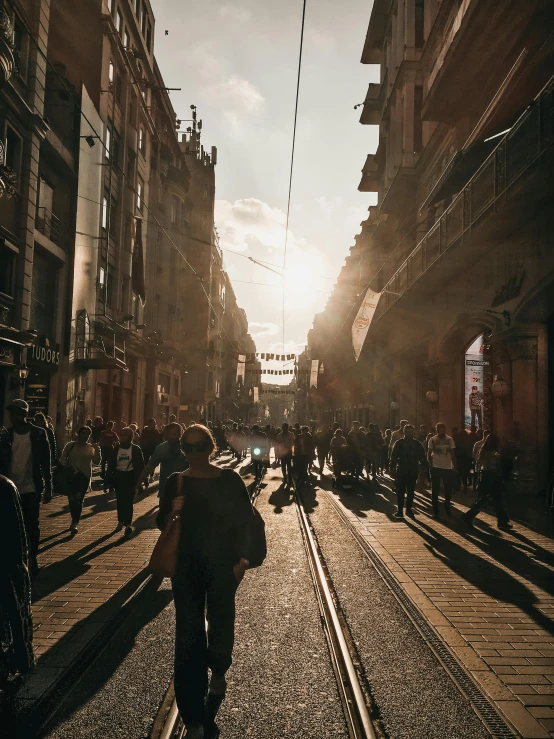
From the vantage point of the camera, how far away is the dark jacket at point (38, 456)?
720 cm

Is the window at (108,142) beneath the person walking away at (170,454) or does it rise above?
above

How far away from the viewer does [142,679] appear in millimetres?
4332

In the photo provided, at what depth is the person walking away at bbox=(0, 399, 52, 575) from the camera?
722 centimetres

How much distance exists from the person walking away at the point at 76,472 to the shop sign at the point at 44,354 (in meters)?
10.2

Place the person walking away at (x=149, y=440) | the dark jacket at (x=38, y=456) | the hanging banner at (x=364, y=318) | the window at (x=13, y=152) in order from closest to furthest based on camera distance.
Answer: the dark jacket at (x=38, y=456)
the person walking away at (x=149, y=440)
the window at (x=13, y=152)
the hanging banner at (x=364, y=318)

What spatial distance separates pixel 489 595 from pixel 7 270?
52.9 feet

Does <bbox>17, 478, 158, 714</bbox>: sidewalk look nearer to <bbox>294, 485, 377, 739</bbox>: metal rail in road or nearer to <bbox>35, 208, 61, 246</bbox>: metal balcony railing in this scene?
<bbox>294, 485, 377, 739</bbox>: metal rail in road

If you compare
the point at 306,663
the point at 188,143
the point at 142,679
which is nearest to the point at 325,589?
the point at 306,663

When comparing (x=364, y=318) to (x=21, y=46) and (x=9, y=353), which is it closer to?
(x=9, y=353)

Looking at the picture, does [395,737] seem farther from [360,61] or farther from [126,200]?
[360,61]

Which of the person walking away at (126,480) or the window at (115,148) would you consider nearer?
the person walking away at (126,480)

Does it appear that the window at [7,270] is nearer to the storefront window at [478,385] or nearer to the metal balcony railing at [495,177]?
the metal balcony railing at [495,177]

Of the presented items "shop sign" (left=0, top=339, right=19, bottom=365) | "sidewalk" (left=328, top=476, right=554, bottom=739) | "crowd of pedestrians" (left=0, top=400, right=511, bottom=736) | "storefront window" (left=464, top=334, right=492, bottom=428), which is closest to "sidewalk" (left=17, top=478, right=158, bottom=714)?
"crowd of pedestrians" (left=0, top=400, right=511, bottom=736)

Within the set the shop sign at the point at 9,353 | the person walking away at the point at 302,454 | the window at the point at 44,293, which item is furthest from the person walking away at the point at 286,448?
the window at the point at 44,293
